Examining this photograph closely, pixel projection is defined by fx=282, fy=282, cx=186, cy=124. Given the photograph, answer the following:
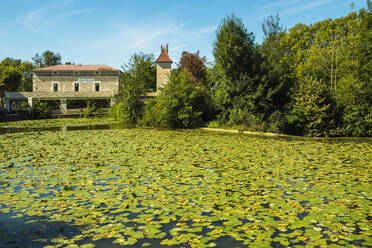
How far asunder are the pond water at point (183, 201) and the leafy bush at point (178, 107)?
1340cm

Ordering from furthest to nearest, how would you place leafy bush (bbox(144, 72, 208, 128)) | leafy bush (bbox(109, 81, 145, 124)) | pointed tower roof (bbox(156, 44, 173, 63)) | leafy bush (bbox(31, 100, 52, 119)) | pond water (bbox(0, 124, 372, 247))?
pointed tower roof (bbox(156, 44, 173, 63)), leafy bush (bbox(31, 100, 52, 119)), leafy bush (bbox(109, 81, 145, 124)), leafy bush (bbox(144, 72, 208, 128)), pond water (bbox(0, 124, 372, 247))

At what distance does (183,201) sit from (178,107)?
718 inches

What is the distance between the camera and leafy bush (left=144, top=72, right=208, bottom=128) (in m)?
23.2

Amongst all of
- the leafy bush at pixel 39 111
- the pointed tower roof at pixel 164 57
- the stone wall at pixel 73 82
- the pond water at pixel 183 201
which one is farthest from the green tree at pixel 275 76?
the stone wall at pixel 73 82

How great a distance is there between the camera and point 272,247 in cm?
376

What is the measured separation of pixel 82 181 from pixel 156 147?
229 inches

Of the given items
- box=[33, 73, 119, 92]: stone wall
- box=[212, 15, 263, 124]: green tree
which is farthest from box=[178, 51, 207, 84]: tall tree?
box=[33, 73, 119, 92]: stone wall

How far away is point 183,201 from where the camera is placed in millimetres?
5504

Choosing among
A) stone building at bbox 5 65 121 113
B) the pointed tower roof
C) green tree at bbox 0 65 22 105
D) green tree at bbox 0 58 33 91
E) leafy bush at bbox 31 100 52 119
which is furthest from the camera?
green tree at bbox 0 58 33 91

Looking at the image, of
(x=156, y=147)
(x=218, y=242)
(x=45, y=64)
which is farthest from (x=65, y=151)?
(x=45, y=64)

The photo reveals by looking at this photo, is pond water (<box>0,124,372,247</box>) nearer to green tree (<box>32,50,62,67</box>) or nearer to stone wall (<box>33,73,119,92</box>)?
stone wall (<box>33,73,119,92</box>)

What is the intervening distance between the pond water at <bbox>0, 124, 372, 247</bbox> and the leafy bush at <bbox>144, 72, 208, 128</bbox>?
13403 mm

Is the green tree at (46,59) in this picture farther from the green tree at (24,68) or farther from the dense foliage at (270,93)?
the dense foliage at (270,93)

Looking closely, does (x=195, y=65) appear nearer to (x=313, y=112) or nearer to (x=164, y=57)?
(x=164, y=57)
